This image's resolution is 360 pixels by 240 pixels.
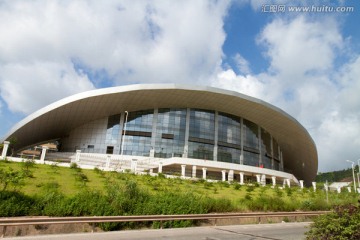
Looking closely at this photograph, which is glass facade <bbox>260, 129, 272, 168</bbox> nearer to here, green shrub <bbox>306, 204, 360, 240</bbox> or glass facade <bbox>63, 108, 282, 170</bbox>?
glass facade <bbox>63, 108, 282, 170</bbox>

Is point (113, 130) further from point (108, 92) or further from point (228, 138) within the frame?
point (228, 138)

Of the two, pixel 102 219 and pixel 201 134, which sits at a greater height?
pixel 201 134

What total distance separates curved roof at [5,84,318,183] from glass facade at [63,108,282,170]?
59.1 inches

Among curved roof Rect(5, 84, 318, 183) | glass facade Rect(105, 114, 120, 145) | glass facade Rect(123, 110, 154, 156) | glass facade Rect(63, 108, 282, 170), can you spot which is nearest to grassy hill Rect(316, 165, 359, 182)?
curved roof Rect(5, 84, 318, 183)

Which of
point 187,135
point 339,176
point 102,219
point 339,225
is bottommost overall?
point 102,219

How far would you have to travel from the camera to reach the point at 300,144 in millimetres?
61406

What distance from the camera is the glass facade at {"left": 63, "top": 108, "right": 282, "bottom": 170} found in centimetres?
4719

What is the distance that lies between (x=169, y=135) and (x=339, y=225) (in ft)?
136

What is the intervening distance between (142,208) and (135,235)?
2.96 meters

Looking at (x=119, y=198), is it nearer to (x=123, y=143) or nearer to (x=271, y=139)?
(x=123, y=143)

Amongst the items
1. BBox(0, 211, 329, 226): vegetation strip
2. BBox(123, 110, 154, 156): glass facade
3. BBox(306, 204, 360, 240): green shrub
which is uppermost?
BBox(123, 110, 154, 156): glass facade

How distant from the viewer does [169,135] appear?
1884 inches

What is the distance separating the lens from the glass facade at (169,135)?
4719 cm

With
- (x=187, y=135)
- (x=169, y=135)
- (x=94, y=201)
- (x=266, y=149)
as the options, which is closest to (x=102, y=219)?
(x=94, y=201)
